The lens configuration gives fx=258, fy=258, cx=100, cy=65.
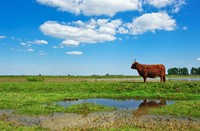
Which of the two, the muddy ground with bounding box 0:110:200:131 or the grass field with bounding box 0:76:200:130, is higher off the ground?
the grass field with bounding box 0:76:200:130

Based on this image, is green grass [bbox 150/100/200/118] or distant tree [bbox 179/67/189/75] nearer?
green grass [bbox 150/100/200/118]

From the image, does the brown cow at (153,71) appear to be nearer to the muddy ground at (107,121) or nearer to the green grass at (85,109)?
the green grass at (85,109)

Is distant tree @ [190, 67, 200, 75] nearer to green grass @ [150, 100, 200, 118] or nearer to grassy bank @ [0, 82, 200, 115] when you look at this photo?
grassy bank @ [0, 82, 200, 115]

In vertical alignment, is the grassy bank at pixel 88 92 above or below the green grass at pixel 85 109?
above

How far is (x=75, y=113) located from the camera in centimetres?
1507

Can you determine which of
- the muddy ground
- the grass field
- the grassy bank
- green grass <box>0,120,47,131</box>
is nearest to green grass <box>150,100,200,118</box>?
the grass field

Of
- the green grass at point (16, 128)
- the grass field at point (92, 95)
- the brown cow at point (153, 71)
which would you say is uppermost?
the brown cow at point (153, 71)

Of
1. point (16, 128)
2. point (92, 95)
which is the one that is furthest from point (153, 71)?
point (16, 128)

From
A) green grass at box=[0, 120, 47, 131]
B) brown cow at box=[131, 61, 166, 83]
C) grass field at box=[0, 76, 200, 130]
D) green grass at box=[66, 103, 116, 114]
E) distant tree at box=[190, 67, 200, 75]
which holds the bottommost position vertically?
green grass at box=[0, 120, 47, 131]

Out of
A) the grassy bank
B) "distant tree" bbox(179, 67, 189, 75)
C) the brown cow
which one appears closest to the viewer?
the grassy bank

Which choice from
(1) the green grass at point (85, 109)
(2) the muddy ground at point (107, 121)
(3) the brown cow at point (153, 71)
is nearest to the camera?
(2) the muddy ground at point (107, 121)

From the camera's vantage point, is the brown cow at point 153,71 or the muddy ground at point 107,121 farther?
the brown cow at point 153,71

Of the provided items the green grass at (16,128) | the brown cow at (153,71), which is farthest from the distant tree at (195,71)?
the green grass at (16,128)

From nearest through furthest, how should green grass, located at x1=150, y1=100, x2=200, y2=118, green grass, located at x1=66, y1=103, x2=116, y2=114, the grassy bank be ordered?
green grass, located at x1=150, y1=100, x2=200, y2=118 → green grass, located at x1=66, y1=103, x2=116, y2=114 → the grassy bank
